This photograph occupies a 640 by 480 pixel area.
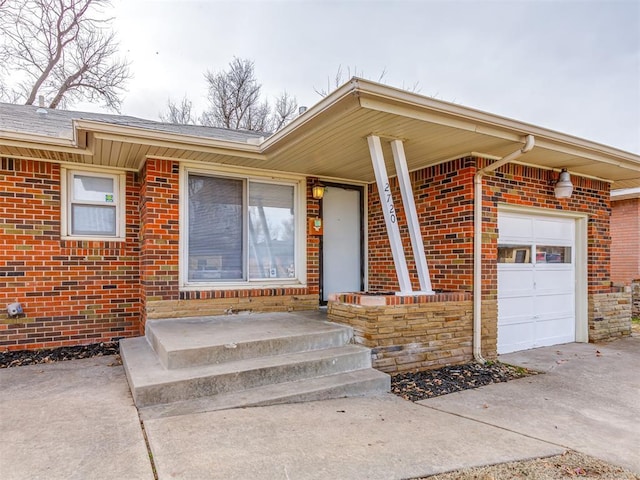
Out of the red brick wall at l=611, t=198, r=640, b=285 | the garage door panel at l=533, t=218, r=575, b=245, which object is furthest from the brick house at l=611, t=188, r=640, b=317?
the garage door panel at l=533, t=218, r=575, b=245

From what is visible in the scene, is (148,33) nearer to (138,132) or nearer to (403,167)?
(138,132)

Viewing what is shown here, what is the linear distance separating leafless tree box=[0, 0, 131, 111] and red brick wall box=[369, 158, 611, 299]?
11218mm

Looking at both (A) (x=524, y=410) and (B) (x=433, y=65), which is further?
(B) (x=433, y=65)

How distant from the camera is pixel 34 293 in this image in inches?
191

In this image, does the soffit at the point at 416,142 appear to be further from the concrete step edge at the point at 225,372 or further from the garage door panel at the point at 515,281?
the concrete step edge at the point at 225,372

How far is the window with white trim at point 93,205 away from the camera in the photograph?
16.7 ft

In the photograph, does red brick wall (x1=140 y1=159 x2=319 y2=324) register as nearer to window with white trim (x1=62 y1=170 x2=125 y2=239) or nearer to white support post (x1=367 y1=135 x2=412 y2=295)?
window with white trim (x1=62 y1=170 x2=125 y2=239)

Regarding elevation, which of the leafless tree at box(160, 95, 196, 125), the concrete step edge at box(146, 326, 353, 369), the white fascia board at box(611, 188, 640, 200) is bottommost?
the concrete step edge at box(146, 326, 353, 369)

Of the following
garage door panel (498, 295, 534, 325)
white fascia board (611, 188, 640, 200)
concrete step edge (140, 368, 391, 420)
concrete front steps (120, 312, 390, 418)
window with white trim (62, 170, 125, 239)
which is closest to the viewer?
concrete step edge (140, 368, 391, 420)

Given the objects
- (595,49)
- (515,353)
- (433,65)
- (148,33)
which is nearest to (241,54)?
(148,33)

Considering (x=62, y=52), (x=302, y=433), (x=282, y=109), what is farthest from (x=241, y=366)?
(x=282, y=109)

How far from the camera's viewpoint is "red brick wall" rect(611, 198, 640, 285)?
9102 millimetres

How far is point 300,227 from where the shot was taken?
236 inches

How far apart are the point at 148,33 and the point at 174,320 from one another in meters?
8.95
